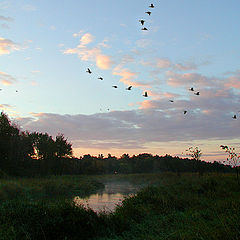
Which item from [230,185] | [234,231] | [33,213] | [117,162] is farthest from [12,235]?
[117,162]

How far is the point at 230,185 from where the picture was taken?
82.6 feet

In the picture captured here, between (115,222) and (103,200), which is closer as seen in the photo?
(115,222)

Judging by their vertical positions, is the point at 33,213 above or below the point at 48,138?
below

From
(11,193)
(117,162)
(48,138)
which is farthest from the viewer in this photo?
(117,162)

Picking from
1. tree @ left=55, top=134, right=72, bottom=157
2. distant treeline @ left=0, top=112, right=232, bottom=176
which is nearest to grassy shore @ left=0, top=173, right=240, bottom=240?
distant treeline @ left=0, top=112, right=232, bottom=176

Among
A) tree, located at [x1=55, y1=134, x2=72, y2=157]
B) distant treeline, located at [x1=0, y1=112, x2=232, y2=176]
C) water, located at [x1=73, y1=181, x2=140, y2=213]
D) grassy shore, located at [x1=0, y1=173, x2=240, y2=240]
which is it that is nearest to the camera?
grassy shore, located at [x1=0, y1=173, x2=240, y2=240]

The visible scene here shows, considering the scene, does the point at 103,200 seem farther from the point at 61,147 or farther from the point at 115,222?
the point at 61,147

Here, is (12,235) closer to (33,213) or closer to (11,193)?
(33,213)

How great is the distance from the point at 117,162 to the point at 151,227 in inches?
4953

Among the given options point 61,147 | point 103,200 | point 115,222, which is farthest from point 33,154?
point 115,222

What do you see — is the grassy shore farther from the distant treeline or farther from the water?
the distant treeline

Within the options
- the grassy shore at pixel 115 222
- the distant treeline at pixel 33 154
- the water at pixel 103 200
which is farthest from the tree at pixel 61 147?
the grassy shore at pixel 115 222

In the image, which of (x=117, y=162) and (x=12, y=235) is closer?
(x=12, y=235)

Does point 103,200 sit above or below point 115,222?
below
